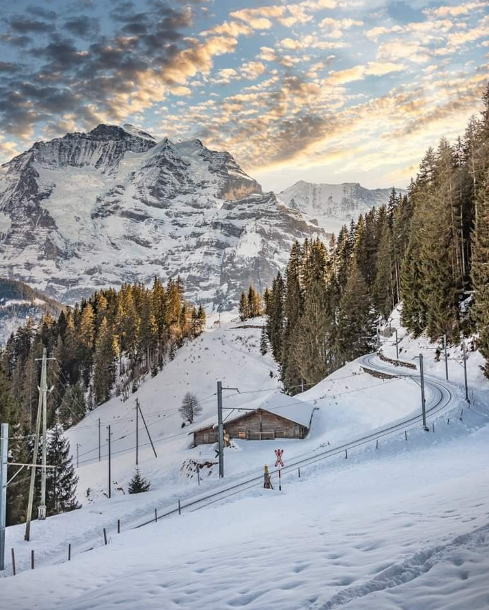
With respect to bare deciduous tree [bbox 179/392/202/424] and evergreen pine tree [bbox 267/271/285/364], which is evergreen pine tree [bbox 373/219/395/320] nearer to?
evergreen pine tree [bbox 267/271/285/364]

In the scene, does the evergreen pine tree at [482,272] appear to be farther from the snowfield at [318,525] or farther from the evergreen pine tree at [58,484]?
the evergreen pine tree at [58,484]

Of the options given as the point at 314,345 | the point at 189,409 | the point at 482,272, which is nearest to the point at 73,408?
the point at 189,409

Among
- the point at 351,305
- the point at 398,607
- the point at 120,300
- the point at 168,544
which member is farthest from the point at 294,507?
the point at 120,300

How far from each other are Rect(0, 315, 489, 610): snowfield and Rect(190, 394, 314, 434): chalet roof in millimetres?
446

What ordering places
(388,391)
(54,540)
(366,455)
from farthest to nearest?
(388,391) → (366,455) → (54,540)

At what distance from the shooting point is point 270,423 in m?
52.0

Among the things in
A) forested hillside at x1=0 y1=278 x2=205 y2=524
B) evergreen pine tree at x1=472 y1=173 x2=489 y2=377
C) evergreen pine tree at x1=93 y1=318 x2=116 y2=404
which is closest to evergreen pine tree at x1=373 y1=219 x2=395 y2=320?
evergreen pine tree at x1=472 y1=173 x2=489 y2=377

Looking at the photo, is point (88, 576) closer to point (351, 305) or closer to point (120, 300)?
point (351, 305)

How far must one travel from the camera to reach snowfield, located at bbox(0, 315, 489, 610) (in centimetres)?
771

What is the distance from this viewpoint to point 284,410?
170ft

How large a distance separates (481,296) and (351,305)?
28845 mm

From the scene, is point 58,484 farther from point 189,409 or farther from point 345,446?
point 189,409

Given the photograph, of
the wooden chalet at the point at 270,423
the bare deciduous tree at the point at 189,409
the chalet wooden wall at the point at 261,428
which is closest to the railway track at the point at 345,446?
the wooden chalet at the point at 270,423

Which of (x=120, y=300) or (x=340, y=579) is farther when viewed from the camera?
(x=120, y=300)
